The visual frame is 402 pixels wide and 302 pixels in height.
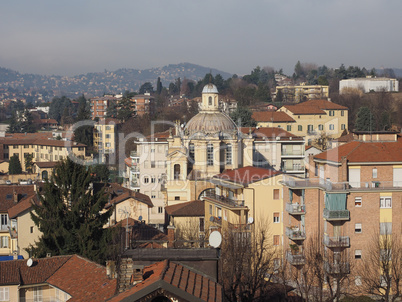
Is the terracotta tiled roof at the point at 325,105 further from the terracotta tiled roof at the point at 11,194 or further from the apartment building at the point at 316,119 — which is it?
Result: the terracotta tiled roof at the point at 11,194

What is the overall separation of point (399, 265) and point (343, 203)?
326cm

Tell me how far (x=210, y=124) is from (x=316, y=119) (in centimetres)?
3288

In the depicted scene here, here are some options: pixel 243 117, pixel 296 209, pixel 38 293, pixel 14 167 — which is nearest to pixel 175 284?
pixel 38 293

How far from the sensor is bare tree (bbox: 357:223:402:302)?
30297mm

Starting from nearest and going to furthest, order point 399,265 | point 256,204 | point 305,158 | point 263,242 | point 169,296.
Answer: point 169,296 → point 399,265 → point 263,242 → point 256,204 → point 305,158

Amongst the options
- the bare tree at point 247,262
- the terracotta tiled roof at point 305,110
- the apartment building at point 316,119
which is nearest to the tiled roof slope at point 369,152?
the bare tree at point 247,262

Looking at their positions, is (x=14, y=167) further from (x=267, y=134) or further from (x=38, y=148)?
(x=267, y=134)

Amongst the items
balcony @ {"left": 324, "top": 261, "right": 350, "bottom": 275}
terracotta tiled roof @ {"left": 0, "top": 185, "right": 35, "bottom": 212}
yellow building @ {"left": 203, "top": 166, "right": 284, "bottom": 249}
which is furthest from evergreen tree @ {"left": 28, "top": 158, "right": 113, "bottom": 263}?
terracotta tiled roof @ {"left": 0, "top": 185, "right": 35, "bottom": 212}

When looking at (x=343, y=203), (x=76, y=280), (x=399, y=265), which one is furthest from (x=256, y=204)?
(x=76, y=280)

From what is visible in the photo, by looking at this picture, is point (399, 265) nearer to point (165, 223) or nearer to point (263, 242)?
point (263, 242)

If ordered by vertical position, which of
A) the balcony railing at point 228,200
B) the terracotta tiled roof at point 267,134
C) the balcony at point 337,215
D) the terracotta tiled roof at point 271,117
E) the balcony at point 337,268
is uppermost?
the terracotta tiled roof at point 271,117

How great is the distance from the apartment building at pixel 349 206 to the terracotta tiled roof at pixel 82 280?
10657 mm

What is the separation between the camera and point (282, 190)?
3644 centimetres

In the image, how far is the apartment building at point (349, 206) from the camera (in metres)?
32.4
